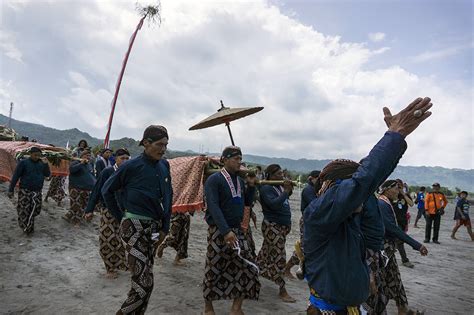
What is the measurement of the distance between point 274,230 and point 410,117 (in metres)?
4.15

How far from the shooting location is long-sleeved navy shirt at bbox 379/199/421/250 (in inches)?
166

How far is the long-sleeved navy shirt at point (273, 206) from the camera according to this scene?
18.2ft

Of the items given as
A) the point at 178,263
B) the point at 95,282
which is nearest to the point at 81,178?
the point at 178,263

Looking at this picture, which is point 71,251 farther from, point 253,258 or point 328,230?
point 328,230

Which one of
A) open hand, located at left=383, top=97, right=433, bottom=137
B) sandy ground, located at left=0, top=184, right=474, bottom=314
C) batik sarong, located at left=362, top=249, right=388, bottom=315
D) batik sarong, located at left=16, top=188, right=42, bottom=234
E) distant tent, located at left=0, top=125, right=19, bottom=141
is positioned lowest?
sandy ground, located at left=0, top=184, right=474, bottom=314

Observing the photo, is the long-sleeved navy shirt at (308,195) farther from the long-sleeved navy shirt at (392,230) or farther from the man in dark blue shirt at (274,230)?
the long-sleeved navy shirt at (392,230)

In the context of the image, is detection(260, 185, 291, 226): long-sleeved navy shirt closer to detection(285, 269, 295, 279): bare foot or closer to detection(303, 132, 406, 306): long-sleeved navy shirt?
detection(285, 269, 295, 279): bare foot

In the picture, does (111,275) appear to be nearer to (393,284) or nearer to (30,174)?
(30,174)

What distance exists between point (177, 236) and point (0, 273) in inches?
116

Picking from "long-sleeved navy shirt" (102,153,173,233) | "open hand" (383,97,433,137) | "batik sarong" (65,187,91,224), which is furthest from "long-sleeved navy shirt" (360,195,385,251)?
"batik sarong" (65,187,91,224)

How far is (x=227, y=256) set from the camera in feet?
14.6

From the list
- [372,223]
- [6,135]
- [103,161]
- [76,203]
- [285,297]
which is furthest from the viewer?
[6,135]

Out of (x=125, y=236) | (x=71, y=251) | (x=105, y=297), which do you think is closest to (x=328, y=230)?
(x=125, y=236)

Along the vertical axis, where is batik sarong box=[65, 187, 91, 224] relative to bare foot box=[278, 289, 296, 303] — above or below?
above
